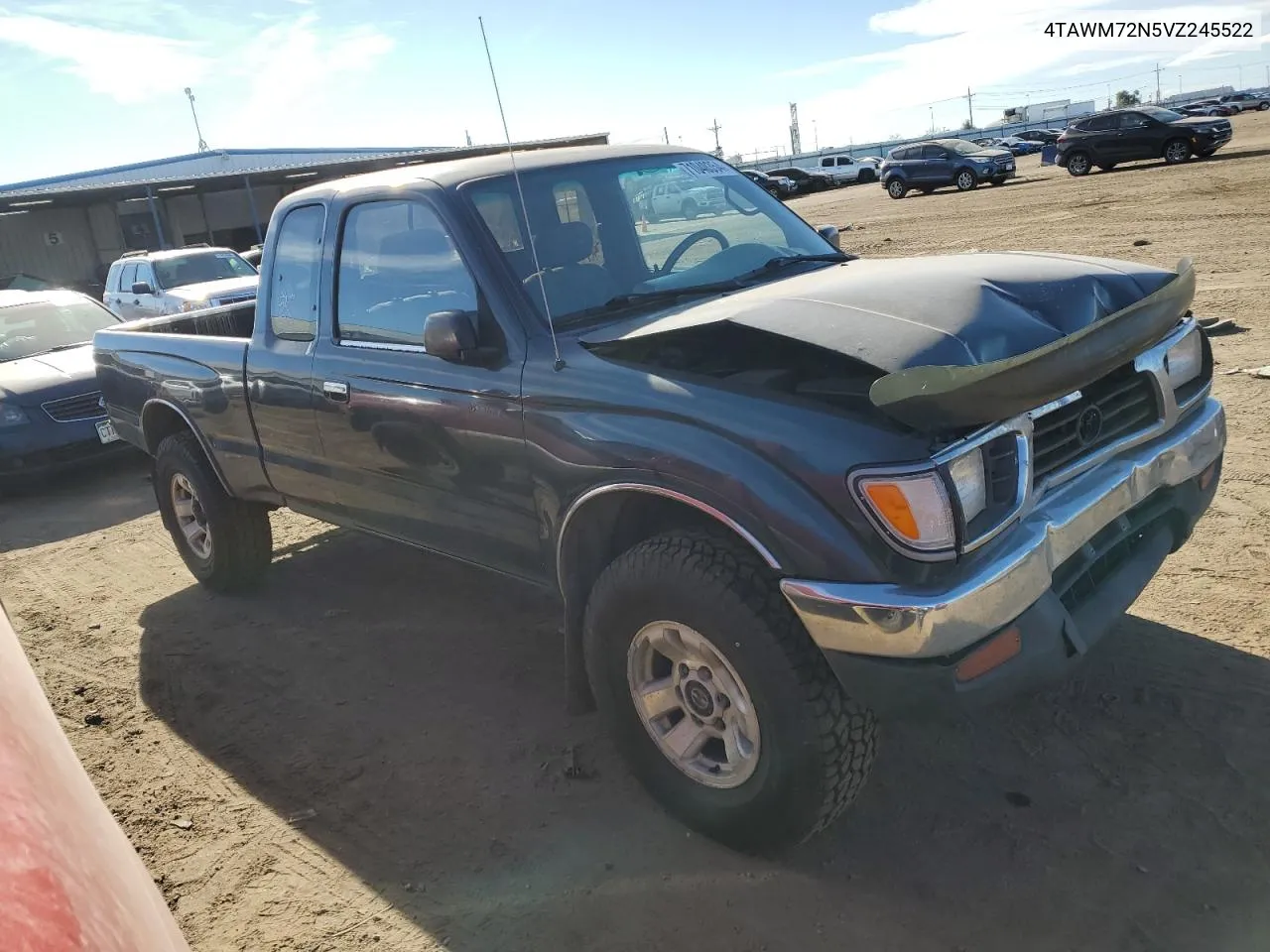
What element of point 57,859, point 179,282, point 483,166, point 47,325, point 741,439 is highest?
point 483,166

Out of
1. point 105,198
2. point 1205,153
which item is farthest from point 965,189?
point 105,198

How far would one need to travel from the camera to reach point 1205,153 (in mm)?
24859

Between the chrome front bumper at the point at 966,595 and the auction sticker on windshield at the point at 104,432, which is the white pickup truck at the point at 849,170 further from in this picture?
the chrome front bumper at the point at 966,595

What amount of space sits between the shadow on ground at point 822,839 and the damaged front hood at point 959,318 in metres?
1.28

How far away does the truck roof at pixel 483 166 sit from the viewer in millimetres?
3689

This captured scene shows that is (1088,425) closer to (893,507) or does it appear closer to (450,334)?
(893,507)

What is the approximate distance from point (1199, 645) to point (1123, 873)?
→ 1.35 m

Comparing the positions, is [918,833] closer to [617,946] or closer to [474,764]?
[617,946]

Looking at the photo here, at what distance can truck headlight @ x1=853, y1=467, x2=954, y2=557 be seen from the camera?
241 centimetres

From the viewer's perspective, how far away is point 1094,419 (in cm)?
290

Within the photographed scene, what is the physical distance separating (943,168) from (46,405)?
27843 mm

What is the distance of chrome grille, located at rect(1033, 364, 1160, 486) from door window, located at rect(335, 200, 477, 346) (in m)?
1.94

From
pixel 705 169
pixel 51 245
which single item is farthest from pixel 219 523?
pixel 51 245

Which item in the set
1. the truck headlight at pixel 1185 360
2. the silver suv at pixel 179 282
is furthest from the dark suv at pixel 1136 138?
Result: the truck headlight at pixel 1185 360
